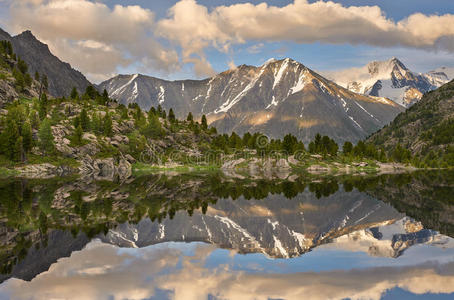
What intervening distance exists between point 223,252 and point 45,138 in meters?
138

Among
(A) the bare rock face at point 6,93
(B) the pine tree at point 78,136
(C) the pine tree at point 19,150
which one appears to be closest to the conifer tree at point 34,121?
(B) the pine tree at point 78,136

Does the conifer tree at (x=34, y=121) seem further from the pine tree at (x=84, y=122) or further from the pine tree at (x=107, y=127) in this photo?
the pine tree at (x=107, y=127)

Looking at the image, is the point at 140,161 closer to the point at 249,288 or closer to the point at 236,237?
the point at 236,237

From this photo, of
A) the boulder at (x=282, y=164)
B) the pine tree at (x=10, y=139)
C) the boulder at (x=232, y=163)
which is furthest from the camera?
the boulder at (x=282, y=164)

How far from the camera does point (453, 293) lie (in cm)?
1586

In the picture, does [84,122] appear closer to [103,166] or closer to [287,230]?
[103,166]

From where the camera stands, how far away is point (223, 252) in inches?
929

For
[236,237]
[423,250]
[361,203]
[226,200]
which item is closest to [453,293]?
[423,250]

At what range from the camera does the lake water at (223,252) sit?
1673 cm

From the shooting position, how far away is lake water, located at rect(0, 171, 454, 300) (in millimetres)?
16734

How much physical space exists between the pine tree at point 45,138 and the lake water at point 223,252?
109722 millimetres

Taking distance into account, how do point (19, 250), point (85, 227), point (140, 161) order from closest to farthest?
point (19, 250) → point (85, 227) → point (140, 161)

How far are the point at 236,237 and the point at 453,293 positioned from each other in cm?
1536

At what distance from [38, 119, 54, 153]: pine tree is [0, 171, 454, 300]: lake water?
360ft
